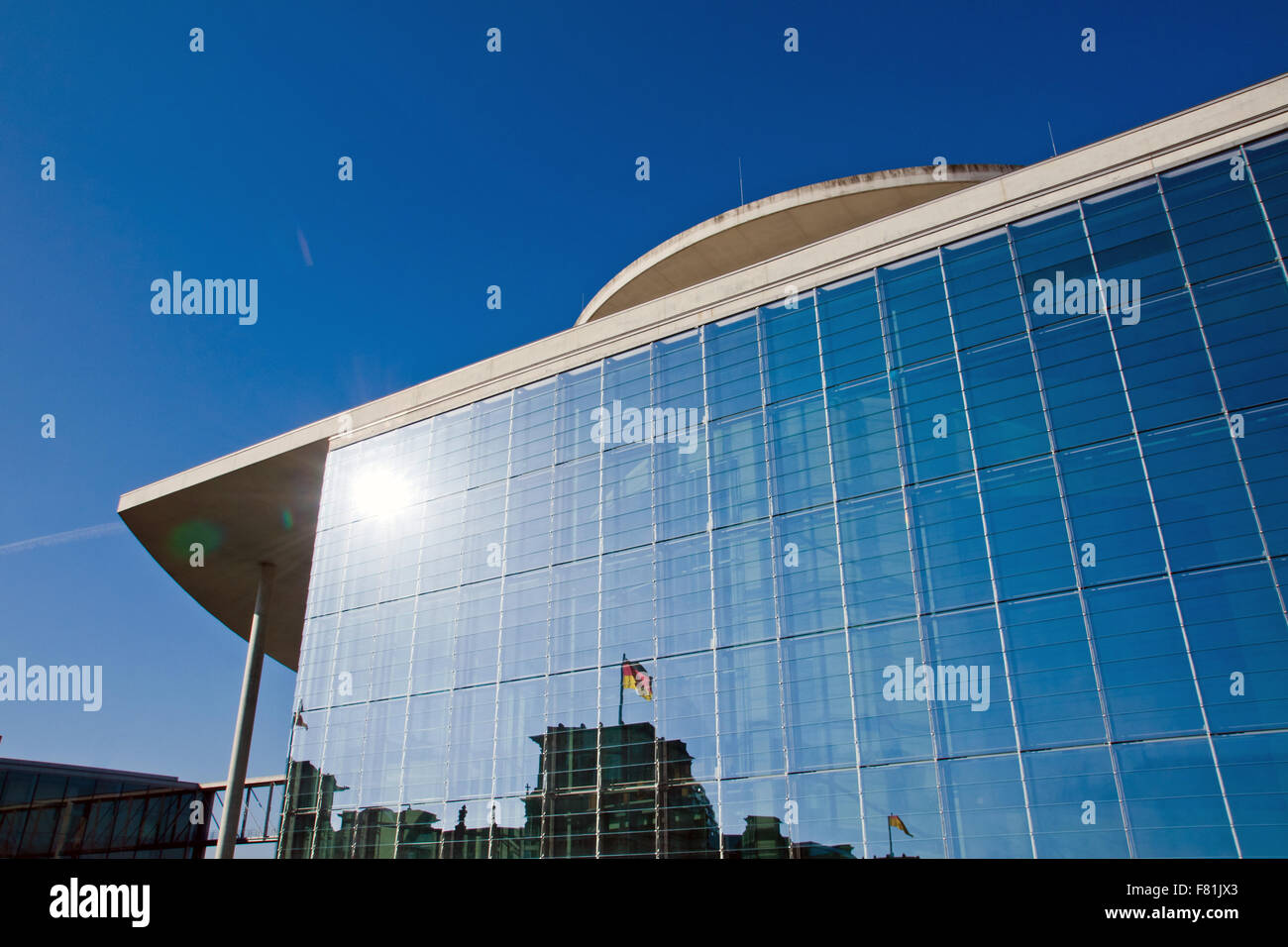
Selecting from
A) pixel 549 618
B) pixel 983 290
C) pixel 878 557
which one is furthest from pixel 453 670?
pixel 983 290

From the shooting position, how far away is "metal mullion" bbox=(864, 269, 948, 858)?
53.1ft

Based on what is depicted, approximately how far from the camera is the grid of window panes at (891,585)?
15.2 meters

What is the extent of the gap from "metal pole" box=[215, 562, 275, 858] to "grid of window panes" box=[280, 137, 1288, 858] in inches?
354

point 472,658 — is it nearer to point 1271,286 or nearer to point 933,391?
point 933,391

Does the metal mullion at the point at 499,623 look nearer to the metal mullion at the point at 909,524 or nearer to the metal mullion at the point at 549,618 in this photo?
the metal mullion at the point at 549,618

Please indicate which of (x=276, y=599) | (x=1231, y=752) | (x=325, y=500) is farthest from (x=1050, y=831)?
(x=276, y=599)

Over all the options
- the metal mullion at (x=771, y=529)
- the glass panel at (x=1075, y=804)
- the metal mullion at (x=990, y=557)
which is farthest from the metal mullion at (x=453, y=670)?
the glass panel at (x=1075, y=804)

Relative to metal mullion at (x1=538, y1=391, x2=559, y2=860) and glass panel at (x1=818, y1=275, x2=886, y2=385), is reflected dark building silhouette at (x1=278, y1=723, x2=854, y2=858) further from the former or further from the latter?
glass panel at (x1=818, y1=275, x2=886, y2=385)

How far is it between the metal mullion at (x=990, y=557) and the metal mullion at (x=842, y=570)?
2.75 metres

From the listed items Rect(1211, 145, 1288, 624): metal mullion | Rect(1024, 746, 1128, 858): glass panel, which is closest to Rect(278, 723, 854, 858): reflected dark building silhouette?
Rect(1024, 746, 1128, 858): glass panel

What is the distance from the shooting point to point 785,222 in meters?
29.0

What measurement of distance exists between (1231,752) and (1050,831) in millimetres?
2941

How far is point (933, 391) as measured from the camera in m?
19.0
